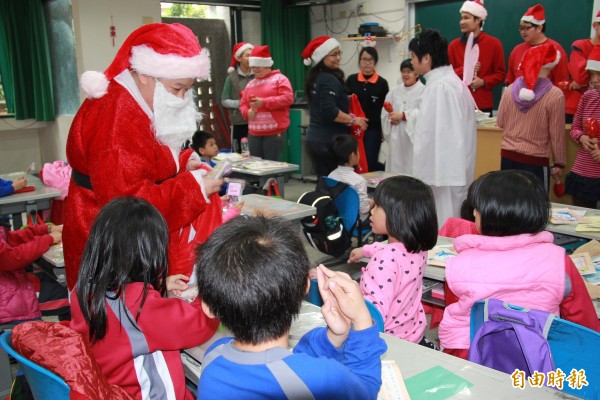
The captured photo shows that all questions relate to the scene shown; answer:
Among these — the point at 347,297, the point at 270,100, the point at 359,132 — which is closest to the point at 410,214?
the point at 347,297

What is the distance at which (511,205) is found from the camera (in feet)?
5.88

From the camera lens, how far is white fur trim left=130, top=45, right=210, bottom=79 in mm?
1944

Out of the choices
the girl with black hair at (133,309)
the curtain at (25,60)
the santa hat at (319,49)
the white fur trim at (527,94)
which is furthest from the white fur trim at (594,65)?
the curtain at (25,60)

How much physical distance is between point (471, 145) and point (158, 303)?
2.77 meters

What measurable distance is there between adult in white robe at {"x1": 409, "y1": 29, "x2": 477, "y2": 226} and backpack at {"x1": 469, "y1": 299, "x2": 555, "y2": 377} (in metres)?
2.14

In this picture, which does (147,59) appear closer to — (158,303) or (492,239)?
(158,303)

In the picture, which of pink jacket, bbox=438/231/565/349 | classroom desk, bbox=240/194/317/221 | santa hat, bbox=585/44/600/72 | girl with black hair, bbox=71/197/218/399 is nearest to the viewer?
girl with black hair, bbox=71/197/218/399

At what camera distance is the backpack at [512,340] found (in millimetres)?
1373

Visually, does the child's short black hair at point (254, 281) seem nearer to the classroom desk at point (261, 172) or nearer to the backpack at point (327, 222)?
Result: the backpack at point (327, 222)

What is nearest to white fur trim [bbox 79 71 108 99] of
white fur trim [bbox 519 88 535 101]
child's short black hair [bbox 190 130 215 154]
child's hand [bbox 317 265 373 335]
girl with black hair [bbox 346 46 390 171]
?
child's hand [bbox 317 265 373 335]

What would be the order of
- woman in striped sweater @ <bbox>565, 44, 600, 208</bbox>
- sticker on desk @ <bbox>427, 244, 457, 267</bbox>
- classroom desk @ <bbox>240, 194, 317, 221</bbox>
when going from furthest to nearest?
woman in striped sweater @ <bbox>565, 44, 600, 208</bbox>, classroom desk @ <bbox>240, 194, 317, 221</bbox>, sticker on desk @ <bbox>427, 244, 457, 267</bbox>

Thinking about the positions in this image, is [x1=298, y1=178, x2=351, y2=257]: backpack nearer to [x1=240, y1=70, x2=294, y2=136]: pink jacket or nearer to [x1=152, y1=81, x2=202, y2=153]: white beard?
[x1=152, y1=81, x2=202, y2=153]: white beard

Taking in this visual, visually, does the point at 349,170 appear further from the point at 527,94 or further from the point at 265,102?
the point at 265,102

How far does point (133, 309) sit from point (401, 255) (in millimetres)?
926
